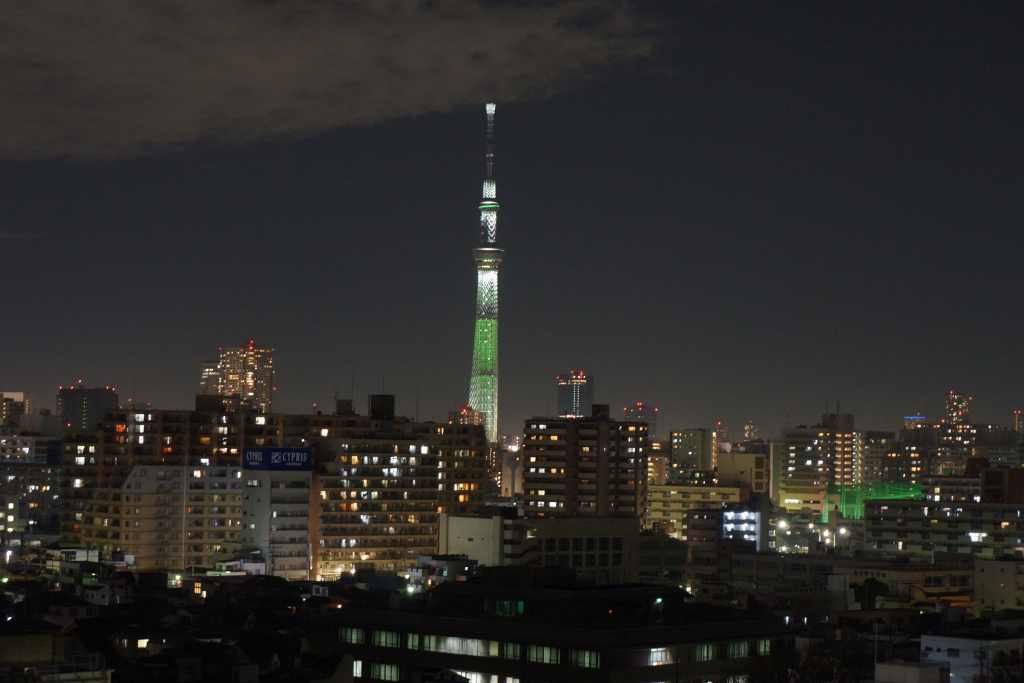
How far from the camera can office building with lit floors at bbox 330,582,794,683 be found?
24.4 meters

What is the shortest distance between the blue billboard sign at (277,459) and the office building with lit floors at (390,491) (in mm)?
1120

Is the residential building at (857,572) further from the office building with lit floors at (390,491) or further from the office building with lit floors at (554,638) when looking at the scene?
the office building with lit floors at (554,638)

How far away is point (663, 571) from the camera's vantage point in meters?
52.7

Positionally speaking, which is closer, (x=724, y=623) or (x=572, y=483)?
(x=724, y=623)

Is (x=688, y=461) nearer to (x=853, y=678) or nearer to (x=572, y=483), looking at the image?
(x=572, y=483)

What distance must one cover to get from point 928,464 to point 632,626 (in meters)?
90.0

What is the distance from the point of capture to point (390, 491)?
2392 inches

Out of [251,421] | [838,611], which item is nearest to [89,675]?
[838,611]

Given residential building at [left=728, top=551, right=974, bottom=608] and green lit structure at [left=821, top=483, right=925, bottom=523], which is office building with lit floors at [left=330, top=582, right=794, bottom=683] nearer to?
residential building at [left=728, top=551, right=974, bottom=608]

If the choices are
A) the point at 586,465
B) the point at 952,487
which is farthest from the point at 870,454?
the point at 586,465

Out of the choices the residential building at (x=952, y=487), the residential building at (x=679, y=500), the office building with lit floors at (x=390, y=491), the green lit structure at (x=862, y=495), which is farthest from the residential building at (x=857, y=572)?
the residential building at (x=952, y=487)

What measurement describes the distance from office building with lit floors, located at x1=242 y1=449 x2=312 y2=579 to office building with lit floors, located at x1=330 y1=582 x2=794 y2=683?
95.6 feet

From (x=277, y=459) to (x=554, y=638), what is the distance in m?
33.9

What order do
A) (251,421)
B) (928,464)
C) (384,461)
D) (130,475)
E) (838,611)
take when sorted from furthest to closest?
1. (928,464)
2. (251,421)
3. (384,461)
4. (130,475)
5. (838,611)
